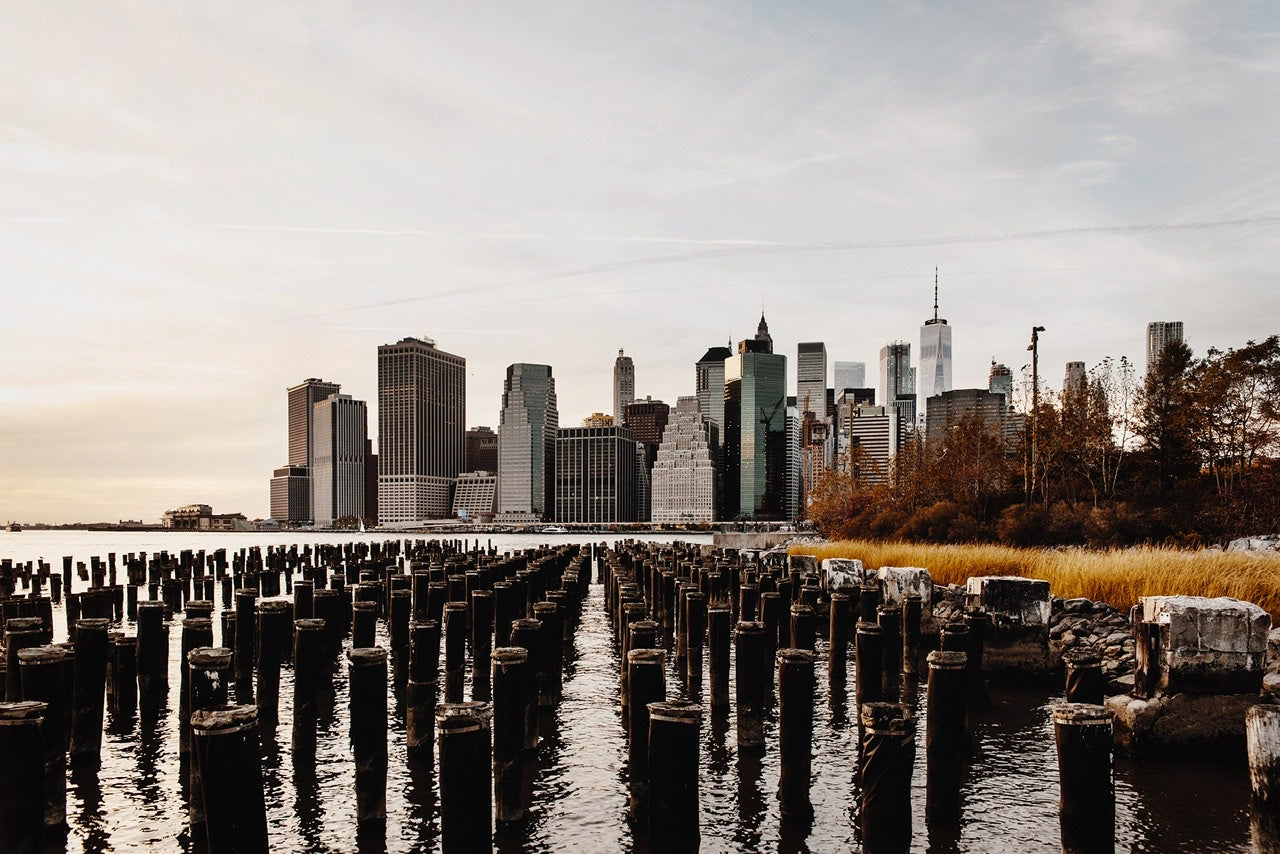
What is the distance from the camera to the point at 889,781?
7.91 m

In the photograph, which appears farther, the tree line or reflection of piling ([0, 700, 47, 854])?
the tree line

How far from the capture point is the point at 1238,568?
18.1 metres

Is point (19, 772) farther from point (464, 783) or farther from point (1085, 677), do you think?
point (1085, 677)

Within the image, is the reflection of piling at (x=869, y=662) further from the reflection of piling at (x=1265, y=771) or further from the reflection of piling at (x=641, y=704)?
the reflection of piling at (x=1265, y=771)

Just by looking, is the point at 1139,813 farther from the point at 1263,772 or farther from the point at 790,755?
the point at 790,755

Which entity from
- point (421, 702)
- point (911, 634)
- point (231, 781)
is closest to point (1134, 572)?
point (911, 634)

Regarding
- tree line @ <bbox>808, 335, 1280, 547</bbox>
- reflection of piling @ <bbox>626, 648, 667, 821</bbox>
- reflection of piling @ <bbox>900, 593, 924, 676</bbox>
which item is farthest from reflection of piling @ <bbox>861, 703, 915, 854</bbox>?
tree line @ <bbox>808, 335, 1280, 547</bbox>

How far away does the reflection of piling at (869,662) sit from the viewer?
13.0 meters

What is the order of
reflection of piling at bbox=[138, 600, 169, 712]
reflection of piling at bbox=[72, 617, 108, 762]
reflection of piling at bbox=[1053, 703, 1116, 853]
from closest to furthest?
reflection of piling at bbox=[1053, 703, 1116, 853] < reflection of piling at bbox=[72, 617, 108, 762] < reflection of piling at bbox=[138, 600, 169, 712]

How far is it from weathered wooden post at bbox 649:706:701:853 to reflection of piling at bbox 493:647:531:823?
7.66 ft

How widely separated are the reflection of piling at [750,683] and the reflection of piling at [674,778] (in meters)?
4.10

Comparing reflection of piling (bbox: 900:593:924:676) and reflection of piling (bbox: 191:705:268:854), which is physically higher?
reflection of piling (bbox: 191:705:268:854)

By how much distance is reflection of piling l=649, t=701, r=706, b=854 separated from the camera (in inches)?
299

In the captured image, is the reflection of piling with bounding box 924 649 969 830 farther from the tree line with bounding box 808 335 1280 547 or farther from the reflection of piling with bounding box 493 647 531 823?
the tree line with bounding box 808 335 1280 547
